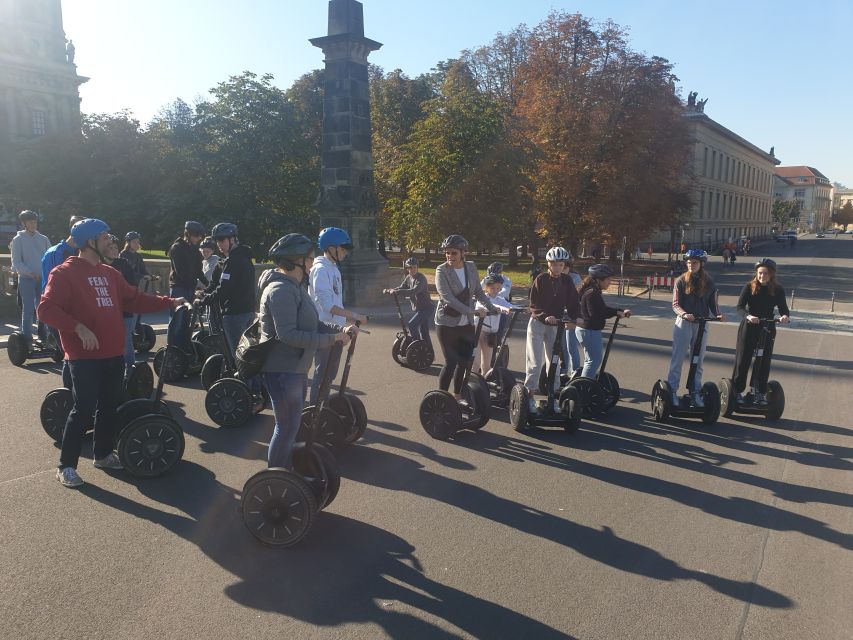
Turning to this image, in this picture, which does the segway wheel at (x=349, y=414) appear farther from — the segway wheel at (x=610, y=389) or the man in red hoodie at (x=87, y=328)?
the segway wheel at (x=610, y=389)

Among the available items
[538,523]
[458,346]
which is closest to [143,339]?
[458,346]

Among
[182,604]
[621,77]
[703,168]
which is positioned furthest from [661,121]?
[703,168]

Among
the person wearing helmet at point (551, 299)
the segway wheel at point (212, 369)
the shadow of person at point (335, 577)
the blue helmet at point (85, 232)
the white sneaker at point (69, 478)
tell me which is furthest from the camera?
the segway wheel at point (212, 369)

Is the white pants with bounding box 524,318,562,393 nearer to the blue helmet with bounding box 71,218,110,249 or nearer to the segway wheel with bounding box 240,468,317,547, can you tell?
the segway wheel with bounding box 240,468,317,547

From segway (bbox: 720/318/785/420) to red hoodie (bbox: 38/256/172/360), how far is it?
6.48 metres

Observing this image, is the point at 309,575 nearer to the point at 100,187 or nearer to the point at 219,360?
the point at 219,360

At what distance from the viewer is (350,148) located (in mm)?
18062

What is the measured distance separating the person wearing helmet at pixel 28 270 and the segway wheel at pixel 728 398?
9765 mm

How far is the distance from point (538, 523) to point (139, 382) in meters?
5.06

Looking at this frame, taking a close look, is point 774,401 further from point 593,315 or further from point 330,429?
point 330,429

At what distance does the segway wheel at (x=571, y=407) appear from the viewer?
6816mm

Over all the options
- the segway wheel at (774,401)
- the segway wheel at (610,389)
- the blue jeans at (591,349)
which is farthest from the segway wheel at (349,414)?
the segway wheel at (774,401)

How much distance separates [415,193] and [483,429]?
65.7ft

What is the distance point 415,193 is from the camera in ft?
85.5
